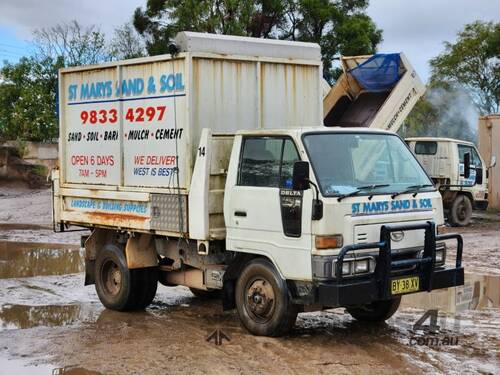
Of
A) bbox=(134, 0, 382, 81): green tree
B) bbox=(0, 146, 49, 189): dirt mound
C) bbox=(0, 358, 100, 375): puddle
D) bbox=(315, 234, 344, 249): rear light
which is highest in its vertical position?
bbox=(134, 0, 382, 81): green tree

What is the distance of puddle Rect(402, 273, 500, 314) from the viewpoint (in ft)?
31.3

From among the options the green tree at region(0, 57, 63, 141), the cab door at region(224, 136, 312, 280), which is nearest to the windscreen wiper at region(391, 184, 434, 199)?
the cab door at region(224, 136, 312, 280)

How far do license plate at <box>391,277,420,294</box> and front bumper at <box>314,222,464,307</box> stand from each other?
46 millimetres

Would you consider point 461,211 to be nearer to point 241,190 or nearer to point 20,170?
point 241,190

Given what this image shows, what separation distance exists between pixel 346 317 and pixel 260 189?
223cm

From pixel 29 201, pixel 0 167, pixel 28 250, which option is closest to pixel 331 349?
pixel 28 250

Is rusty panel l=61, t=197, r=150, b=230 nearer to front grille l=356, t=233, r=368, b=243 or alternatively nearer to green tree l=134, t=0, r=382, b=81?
front grille l=356, t=233, r=368, b=243

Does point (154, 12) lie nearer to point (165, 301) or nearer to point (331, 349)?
point (165, 301)

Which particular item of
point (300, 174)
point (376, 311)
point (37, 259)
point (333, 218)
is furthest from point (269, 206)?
point (37, 259)

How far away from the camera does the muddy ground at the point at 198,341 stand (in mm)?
6852

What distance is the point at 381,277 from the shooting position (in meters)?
7.13

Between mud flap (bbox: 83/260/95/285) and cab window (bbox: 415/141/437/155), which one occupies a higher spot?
cab window (bbox: 415/141/437/155)

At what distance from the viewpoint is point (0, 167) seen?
30.0 meters

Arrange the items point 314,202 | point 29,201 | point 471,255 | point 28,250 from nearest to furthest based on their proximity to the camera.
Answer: point 314,202
point 471,255
point 28,250
point 29,201
